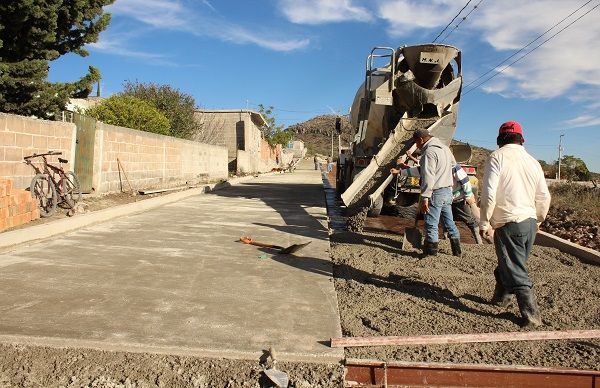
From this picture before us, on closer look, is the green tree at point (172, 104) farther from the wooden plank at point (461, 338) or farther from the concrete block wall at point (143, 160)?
the wooden plank at point (461, 338)

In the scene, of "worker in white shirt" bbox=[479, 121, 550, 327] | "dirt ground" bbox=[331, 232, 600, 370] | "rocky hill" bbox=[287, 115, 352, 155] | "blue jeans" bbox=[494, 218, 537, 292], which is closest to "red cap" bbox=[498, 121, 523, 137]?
"worker in white shirt" bbox=[479, 121, 550, 327]

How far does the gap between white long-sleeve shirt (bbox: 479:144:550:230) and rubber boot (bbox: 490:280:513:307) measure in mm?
691

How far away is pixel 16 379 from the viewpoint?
2.87 m

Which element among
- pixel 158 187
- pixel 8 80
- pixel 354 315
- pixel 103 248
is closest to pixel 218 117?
pixel 158 187

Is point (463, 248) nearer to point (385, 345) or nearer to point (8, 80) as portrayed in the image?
point (385, 345)

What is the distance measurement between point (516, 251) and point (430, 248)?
226 cm

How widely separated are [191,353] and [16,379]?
3.47 feet

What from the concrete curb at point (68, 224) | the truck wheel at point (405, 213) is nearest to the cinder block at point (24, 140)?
the concrete curb at point (68, 224)

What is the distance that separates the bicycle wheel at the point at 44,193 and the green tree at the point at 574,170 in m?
31.3

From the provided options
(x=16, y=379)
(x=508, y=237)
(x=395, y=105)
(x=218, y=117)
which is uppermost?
(x=218, y=117)

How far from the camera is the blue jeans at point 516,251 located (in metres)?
4.14

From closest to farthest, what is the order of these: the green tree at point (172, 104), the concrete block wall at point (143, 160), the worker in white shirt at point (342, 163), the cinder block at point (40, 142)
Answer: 1. the cinder block at point (40, 142)
2. the concrete block wall at point (143, 160)
3. the worker in white shirt at point (342, 163)
4. the green tree at point (172, 104)

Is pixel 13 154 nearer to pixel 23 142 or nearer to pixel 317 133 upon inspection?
pixel 23 142

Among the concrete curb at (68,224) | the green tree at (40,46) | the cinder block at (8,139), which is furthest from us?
the green tree at (40,46)
